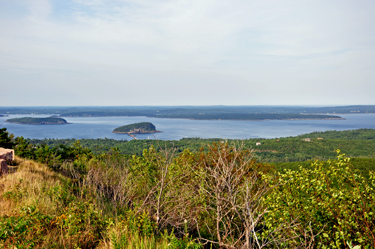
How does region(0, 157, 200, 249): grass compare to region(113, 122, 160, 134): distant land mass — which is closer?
region(0, 157, 200, 249): grass

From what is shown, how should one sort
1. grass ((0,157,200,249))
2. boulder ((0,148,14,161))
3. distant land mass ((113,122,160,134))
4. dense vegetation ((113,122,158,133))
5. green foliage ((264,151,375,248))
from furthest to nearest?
dense vegetation ((113,122,158,133)) < distant land mass ((113,122,160,134)) < boulder ((0,148,14,161)) < green foliage ((264,151,375,248)) < grass ((0,157,200,249))

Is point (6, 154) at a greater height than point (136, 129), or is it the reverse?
point (6, 154)

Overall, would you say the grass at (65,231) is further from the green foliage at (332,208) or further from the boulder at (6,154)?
the boulder at (6,154)

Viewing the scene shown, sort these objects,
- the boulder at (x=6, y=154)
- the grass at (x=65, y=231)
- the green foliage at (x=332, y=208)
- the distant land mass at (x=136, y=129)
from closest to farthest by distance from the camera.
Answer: the grass at (x=65, y=231)
the green foliage at (x=332, y=208)
the boulder at (x=6, y=154)
the distant land mass at (x=136, y=129)

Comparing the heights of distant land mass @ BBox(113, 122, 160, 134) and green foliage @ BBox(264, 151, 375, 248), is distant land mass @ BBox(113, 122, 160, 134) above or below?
below

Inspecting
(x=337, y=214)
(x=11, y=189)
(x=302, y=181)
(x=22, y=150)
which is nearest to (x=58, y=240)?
(x=11, y=189)

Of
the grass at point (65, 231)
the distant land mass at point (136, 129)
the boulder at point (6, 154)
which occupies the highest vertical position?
the boulder at point (6, 154)

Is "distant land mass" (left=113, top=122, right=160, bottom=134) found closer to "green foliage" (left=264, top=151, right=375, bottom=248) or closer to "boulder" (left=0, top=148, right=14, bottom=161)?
"boulder" (left=0, top=148, right=14, bottom=161)

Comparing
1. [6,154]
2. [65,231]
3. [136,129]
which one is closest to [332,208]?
[65,231]

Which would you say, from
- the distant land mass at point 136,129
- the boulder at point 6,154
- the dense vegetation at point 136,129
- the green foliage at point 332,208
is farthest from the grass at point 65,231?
the dense vegetation at point 136,129

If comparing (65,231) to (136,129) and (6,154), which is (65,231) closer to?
(6,154)

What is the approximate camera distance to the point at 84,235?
392cm

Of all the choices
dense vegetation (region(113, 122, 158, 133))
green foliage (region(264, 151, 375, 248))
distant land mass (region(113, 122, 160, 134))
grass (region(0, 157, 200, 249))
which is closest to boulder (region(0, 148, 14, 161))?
grass (region(0, 157, 200, 249))

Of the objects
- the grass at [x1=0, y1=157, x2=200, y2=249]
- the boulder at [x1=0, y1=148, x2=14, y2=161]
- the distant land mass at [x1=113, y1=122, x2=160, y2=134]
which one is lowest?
the distant land mass at [x1=113, y1=122, x2=160, y2=134]
